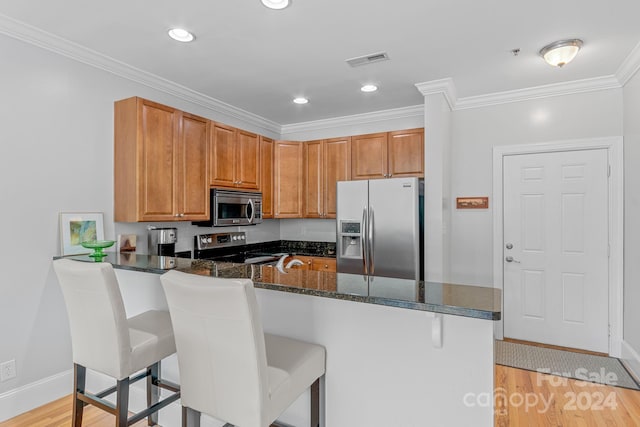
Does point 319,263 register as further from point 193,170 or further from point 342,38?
point 342,38

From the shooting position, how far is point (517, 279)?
3660mm

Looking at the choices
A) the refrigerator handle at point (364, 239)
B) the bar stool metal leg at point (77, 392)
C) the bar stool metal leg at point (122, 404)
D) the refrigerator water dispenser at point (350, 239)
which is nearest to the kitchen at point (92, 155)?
the refrigerator handle at point (364, 239)

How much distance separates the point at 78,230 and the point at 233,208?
146cm

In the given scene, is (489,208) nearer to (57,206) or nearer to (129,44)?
(129,44)

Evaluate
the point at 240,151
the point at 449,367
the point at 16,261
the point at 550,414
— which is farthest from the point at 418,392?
the point at 240,151

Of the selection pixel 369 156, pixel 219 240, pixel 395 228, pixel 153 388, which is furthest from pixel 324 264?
pixel 153 388

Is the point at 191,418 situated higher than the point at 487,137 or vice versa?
the point at 487,137

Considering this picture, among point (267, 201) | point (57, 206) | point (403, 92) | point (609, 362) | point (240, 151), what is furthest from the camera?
point (267, 201)

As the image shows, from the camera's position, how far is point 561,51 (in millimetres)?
2535

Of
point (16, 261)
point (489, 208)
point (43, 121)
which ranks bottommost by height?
point (16, 261)

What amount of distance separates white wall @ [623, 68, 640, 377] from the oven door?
140 inches

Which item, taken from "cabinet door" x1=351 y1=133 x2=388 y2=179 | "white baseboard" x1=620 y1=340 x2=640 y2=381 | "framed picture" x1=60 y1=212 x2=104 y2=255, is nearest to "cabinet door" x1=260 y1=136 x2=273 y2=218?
"cabinet door" x1=351 y1=133 x2=388 y2=179

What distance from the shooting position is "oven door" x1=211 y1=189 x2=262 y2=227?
358cm

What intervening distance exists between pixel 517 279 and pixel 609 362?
983 mm
